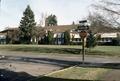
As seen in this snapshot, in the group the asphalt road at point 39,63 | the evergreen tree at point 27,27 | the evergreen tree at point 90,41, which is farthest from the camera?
the evergreen tree at point 27,27

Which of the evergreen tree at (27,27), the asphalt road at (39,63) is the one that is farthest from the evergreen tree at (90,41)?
the evergreen tree at (27,27)

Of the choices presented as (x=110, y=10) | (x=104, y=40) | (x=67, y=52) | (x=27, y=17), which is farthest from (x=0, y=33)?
(x=110, y=10)

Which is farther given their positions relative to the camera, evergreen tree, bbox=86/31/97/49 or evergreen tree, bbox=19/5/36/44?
evergreen tree, bbox=19/5/36/44

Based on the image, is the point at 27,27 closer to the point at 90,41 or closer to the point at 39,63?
the point at 90,41

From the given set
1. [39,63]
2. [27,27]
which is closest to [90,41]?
[39,63]

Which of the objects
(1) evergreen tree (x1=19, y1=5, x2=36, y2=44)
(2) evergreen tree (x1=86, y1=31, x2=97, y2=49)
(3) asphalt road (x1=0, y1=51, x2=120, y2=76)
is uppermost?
(1) evergreen tree (x1=19, y1=5, x2=36, y2=44)

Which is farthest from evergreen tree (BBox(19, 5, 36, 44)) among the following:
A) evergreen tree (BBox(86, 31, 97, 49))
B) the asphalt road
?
the asphalt road

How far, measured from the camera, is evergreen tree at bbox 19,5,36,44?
101312 millimetres

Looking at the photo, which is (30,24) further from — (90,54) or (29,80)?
(29,80)

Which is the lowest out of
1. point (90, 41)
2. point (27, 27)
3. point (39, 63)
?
point (39, 63)

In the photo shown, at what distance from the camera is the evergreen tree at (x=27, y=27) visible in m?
101

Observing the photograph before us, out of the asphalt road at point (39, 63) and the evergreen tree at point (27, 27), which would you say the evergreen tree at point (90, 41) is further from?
the evergreen tree at point (27, 27)

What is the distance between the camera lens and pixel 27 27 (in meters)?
101

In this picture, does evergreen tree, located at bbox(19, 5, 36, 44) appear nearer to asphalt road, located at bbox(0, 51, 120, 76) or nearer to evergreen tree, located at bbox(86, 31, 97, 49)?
evergreen tree, located at bbox(86, 31, 97, 49)
